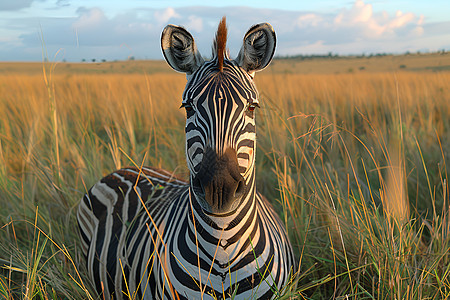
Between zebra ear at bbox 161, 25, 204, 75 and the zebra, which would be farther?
zebra ear at bbox 161, 25, 204, 75

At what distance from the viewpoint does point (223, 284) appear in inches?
69.8

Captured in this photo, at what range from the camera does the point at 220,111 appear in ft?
5.33

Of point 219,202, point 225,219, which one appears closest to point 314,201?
point 225,219

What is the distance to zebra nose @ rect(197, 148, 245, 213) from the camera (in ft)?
Result: 4.87

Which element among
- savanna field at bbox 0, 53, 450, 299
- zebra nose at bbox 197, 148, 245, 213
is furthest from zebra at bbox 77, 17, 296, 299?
savanna field at bbox 0, 53, 450, 299

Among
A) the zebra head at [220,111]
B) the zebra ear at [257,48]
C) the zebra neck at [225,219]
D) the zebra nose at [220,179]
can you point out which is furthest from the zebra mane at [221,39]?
the zebra neck at [225,219]

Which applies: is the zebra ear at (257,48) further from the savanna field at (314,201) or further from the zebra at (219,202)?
the savanna field at (314,201)

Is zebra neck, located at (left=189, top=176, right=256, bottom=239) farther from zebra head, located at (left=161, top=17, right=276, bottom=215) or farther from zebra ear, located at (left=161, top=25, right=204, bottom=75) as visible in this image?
zebra ear, located at (left=161, top=25, right=204, bottom=75)

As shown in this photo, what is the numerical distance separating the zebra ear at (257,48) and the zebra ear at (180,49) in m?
0.24

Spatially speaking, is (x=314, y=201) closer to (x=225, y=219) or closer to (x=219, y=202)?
(x=225, y=219)

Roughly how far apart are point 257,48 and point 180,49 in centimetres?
42

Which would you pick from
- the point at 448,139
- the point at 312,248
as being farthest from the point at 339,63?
the point at 312,248

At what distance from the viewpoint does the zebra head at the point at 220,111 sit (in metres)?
1.52

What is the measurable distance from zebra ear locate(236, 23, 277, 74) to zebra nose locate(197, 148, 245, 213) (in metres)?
0.61
